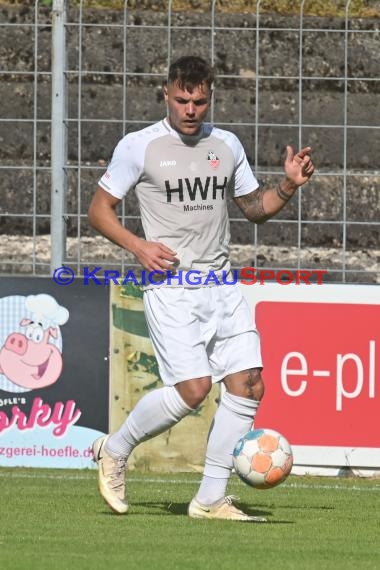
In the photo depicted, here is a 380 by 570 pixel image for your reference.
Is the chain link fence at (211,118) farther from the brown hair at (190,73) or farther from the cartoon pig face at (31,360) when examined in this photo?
the brown hair at (190,73)

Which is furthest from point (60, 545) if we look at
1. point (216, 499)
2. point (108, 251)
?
point (108, 251)

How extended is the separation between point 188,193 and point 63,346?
116 inches

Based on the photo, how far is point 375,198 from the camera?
11.1 m

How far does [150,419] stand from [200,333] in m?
0.47

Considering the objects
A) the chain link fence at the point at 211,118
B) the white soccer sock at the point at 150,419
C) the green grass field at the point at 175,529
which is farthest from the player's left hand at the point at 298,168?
the chain link fence at the point at 211,118

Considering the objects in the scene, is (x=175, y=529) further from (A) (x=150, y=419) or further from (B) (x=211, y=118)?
(B) (x=211, y=118)

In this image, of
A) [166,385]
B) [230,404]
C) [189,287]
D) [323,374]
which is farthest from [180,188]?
[323,374]

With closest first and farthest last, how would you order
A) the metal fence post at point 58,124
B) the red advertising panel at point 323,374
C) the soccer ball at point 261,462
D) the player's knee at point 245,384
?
the soccer ball at point 261,462, the player's knee at point 245,384, the red advertising panel at point 323,374, the metal fence post at point 58,124

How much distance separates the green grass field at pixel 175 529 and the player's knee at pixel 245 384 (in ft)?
1.97

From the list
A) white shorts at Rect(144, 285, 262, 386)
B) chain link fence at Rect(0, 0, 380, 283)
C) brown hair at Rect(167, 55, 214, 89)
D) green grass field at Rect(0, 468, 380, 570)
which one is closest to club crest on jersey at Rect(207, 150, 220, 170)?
brown hair at Rect(167, 55, 214, 89)

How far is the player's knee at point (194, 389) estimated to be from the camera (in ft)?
22.9

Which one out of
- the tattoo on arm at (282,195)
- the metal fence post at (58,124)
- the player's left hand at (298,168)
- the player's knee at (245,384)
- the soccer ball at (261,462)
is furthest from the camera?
the metal fence post at (58,124)

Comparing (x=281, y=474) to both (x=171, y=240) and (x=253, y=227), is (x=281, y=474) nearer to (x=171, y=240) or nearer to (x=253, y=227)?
(x=171, y=240)

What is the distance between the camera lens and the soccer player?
7039 millimetres
